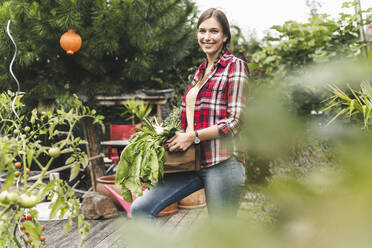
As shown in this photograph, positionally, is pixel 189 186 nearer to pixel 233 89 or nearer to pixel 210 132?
pixel 210 132

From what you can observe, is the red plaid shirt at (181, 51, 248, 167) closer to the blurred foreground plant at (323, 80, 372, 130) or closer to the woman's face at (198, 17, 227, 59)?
the woman's face at (198, 17, 227, 59)

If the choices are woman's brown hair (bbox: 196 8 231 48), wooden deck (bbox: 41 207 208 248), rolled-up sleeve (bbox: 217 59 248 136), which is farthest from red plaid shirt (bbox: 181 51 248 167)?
wooden deck (bbox: 41 207 208 248)

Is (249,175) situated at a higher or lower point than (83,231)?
higher

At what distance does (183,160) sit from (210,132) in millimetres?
168

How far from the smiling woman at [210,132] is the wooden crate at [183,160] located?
0.02m

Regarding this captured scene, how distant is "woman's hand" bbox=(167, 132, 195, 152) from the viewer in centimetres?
129

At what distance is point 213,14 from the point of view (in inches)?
56.5

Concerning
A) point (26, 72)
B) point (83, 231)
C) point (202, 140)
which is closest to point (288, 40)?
point (202, 140)

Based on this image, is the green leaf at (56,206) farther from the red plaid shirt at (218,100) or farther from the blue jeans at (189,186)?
the red plaid shirt at (218,100)

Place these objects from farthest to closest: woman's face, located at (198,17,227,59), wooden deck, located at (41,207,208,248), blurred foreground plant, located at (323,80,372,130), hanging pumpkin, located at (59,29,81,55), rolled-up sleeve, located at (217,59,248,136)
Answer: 1. hanging pumpkin, located at (59,29,81,55)
2. wooden deck, located at (41,207,208,248)
3. woman's face, located at (198,17,227,59)
4. rolled-up sleeve, located at (217,59,248,136)
5. blurred foreground plant, located at (323,80,372,130)

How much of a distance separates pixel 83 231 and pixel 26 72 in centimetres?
342

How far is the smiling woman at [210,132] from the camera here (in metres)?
1.29

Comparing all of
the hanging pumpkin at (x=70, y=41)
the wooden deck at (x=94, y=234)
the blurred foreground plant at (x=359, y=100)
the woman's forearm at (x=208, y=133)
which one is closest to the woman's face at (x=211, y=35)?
the woman's forearm at (x=208, y=133)

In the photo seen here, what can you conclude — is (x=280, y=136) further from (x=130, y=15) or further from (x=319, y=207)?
(x=130, y=15)
